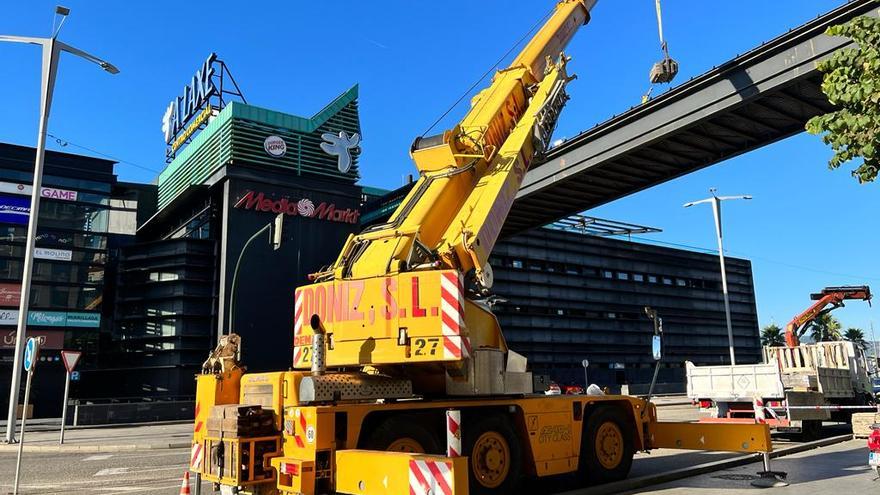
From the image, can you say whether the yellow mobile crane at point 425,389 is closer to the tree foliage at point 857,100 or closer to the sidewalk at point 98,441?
the tree foliage at point 857,100

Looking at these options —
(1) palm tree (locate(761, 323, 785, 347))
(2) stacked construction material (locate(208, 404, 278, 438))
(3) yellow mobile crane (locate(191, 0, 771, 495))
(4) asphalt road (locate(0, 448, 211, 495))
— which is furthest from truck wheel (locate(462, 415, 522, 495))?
(1) palm tree (locate(761, 323, 785, 347))

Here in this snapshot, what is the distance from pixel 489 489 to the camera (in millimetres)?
8414

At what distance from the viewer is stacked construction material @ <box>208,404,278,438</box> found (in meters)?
7.43

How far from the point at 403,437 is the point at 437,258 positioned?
2.42m

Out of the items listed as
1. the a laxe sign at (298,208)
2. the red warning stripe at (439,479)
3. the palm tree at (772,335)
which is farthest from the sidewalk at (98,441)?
the palm tree at (772,335)

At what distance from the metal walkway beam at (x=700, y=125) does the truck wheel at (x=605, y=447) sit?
9.56 meters

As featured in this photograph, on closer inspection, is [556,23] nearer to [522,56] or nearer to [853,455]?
[522,56]

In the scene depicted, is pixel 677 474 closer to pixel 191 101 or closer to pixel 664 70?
pixel 664 70

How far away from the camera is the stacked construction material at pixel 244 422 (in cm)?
743

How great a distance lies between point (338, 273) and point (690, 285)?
195ft

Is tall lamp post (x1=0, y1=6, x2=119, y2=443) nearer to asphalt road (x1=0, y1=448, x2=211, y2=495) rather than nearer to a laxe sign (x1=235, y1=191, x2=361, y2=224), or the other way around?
asphalt road (x1=0, y1=448, x2=211, y2=495)

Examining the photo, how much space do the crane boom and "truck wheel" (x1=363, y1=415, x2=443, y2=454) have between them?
79 cm

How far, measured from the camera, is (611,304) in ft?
183

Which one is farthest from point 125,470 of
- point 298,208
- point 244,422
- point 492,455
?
point 298,208
